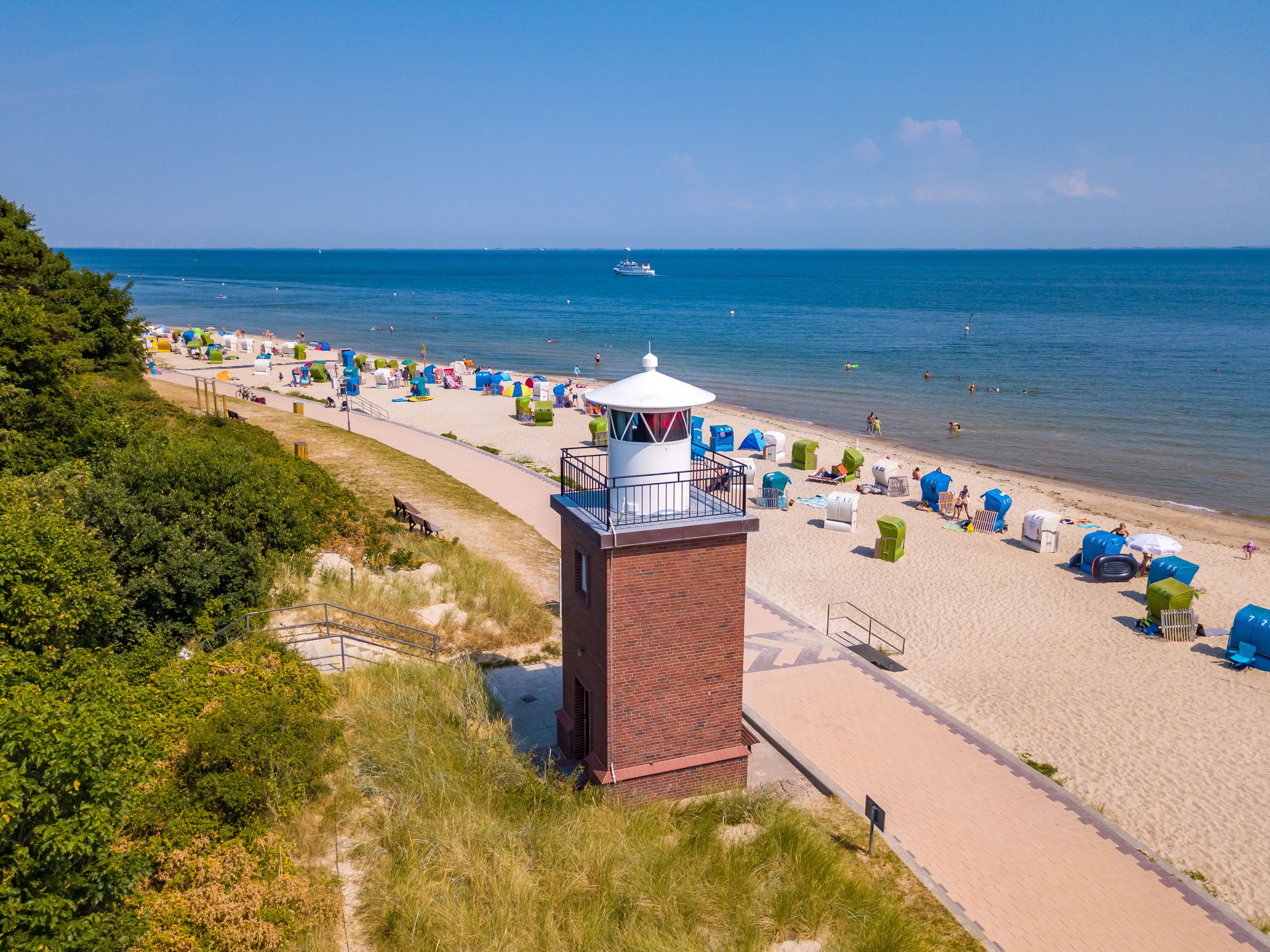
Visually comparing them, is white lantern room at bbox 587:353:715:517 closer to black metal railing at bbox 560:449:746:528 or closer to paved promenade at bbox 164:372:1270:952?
black metal railing at bbox 560:449:746:528

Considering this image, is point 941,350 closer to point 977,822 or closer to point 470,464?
point 470,464

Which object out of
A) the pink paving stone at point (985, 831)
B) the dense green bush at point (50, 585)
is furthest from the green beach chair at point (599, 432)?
the dense green bush at point (50, 585)

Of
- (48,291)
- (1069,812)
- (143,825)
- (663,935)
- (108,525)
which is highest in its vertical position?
(48,291)

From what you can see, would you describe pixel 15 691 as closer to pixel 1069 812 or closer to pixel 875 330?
pixel 1069 812

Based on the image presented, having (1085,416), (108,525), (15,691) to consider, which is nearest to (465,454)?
(108,525)

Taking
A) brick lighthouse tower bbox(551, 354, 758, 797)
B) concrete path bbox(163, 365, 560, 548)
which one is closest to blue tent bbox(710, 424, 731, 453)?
concrete path bbox(163, 365, 560, 548)
